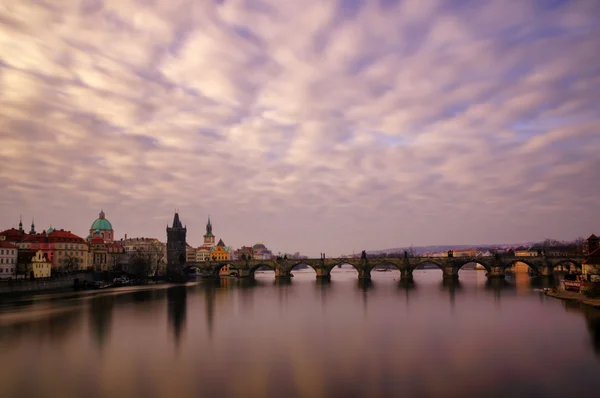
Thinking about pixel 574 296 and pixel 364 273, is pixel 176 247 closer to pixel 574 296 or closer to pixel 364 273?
pixel 364 273

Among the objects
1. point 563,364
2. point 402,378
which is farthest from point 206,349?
point 563,364

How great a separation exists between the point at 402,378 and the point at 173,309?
34.4m

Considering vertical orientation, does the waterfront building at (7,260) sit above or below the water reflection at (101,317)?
above

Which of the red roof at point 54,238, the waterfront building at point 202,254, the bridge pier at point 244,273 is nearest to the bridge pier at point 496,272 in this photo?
the bridge pier at point 244,273

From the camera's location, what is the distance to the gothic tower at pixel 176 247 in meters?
123

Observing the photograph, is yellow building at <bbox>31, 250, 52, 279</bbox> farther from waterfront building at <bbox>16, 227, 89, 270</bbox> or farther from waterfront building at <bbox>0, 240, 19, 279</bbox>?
waterfront building at <bbox>16, 227, 89, 270</bbox>

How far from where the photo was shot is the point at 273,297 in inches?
2510

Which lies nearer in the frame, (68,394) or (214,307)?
(68,394)

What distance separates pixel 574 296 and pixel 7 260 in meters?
81.4

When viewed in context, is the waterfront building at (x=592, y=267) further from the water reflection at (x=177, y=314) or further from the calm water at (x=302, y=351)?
the water reflection at (x=177, y=314)

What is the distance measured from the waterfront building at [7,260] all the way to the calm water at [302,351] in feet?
85.4

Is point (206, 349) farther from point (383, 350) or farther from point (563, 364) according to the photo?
point (563, 364)

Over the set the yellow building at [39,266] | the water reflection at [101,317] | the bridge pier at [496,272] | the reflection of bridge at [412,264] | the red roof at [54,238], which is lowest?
the bridge pier at [496,272]

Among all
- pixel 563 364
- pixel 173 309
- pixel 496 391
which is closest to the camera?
pixel 496 391
